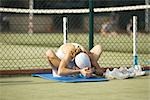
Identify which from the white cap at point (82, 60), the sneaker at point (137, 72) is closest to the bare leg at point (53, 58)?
the white cap at point (82, 60)

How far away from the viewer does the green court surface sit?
5312 millimetres

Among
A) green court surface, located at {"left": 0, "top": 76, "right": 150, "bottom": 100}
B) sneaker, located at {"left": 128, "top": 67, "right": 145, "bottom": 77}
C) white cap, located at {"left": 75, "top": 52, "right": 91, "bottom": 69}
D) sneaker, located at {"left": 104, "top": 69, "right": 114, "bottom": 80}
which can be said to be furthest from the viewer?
sneaker, located at {"left": 128, "top": 67, "right": 145, "bottom": 77}

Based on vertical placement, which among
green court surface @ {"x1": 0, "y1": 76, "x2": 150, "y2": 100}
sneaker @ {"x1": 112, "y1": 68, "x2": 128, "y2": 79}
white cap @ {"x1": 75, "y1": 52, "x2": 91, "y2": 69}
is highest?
white cap @ {"x1": 75, "y1": 52, "x2": 91, "y2": 69}

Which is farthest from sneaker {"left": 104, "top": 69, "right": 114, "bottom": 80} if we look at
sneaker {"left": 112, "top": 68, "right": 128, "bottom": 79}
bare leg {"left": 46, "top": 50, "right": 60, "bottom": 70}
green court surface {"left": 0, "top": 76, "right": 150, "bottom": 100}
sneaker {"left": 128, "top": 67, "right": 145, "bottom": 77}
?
bare leg {"left": 46, "top": 50, "right": 60, "bottom": 70}

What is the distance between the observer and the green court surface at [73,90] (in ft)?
17.4

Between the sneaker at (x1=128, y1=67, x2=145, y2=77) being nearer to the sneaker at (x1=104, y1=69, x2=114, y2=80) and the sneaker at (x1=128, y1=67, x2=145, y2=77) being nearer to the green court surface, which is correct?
the green court surface

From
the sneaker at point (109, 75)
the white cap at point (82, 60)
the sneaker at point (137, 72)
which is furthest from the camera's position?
the sneaker at point (137, 72)

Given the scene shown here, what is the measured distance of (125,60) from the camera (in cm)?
966

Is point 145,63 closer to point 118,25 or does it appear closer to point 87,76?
point 87,76

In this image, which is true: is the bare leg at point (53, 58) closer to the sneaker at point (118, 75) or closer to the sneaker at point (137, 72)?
the sneaker at point (118, 75)

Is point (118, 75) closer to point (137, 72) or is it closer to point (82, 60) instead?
point (137, 72)

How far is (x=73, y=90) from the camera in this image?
19.3ft

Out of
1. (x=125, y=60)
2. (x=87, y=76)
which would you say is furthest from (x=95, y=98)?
(x=125, y=60)

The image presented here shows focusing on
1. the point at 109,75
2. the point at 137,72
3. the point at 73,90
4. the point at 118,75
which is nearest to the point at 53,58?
the point at 109,75
